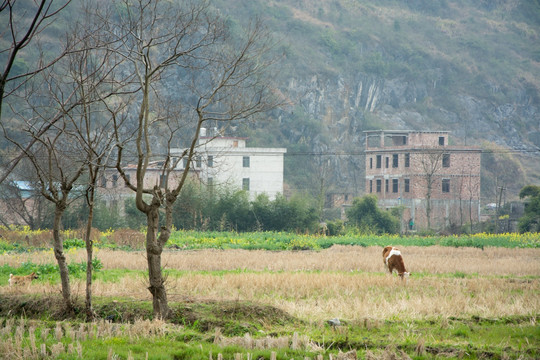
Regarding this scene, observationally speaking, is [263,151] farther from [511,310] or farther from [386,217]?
[511,310]

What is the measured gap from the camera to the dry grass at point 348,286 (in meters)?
12.0

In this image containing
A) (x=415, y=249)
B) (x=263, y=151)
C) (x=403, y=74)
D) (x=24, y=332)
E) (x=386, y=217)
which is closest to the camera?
(x=24, y=332)

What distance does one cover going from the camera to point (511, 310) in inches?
472

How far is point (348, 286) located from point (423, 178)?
50629 mm

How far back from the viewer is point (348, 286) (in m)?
15.2

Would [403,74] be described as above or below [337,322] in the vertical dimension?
above

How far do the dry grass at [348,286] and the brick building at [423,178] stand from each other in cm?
4028

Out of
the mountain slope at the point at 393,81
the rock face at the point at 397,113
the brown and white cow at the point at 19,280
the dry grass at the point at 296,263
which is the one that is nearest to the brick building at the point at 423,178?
the mountain slope at the point at 393,81

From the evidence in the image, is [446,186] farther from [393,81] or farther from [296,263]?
[393,81]

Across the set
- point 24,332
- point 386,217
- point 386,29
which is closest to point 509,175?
point 386,217

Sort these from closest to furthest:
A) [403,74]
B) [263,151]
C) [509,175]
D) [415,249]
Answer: [415,249]
[263,151]
[509,175]
[403,74]

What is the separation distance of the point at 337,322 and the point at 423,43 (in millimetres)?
135461

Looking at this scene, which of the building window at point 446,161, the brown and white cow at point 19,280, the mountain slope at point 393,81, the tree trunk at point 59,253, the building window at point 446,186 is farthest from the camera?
the mountain slope at point 393,81

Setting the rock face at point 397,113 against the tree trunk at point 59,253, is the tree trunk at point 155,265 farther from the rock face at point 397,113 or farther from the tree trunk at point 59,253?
the rock face at point 397,113
